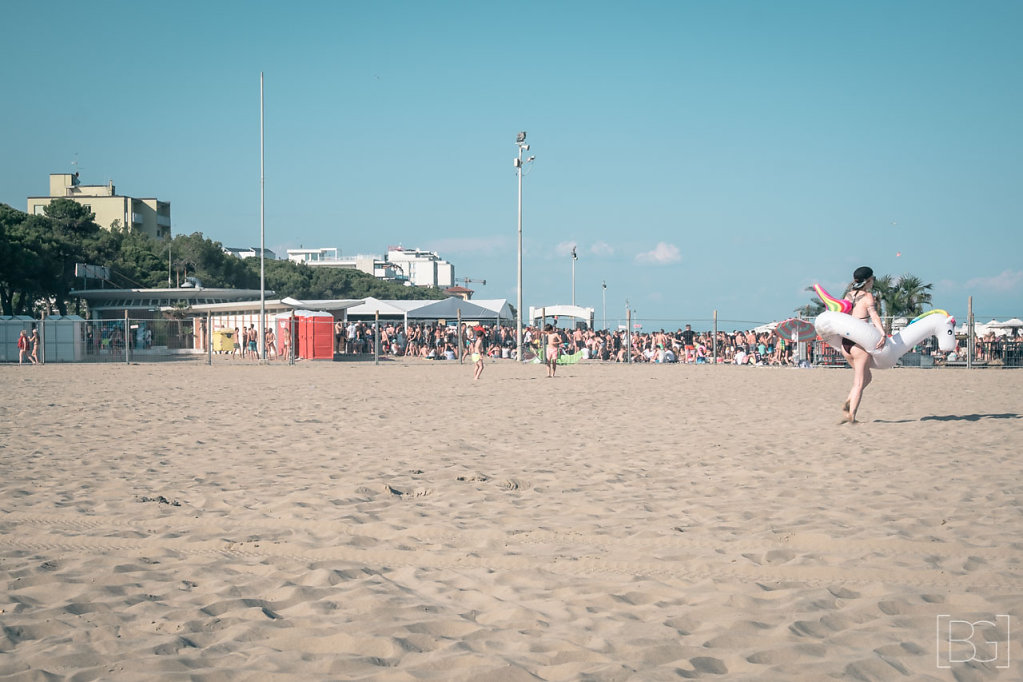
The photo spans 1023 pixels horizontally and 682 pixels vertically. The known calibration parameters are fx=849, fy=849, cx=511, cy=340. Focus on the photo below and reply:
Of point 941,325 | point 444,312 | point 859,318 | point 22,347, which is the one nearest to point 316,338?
point 22,347

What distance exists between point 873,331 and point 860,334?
0.21 m

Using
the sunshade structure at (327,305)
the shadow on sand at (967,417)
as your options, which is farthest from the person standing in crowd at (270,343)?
the shadow on sand at (967,417)

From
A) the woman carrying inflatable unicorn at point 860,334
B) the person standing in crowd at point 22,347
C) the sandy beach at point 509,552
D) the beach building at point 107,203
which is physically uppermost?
the beach building at point 107,203

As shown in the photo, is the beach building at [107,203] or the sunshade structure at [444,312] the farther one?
the beach building at [107,203]

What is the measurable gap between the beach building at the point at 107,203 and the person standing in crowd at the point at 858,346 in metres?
87.6

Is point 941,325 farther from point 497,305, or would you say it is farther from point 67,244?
point 67,244

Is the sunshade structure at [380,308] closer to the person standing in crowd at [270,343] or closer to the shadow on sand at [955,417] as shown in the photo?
the person standing in crowd at [270,343]

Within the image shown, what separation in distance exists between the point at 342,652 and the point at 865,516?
3816 mm

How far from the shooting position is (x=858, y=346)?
1134cm

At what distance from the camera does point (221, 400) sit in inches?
586

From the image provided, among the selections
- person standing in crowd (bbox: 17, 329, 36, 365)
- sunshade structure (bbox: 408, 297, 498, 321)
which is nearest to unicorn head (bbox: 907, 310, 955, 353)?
person standing in crowd (bbox: 17, 329, 36, 365)

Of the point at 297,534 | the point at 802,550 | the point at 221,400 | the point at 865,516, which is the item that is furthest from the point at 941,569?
the point at 221,400

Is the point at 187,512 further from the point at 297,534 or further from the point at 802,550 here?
the point at 802,550

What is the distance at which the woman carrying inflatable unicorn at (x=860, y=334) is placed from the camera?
1113cm
